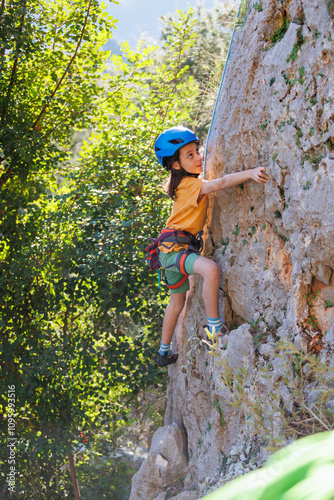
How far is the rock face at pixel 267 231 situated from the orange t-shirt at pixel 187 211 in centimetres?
15

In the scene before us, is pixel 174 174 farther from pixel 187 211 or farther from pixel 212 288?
pixel 212 288

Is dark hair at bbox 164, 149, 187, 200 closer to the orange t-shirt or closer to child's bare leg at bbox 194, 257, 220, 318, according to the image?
the orange t-shirt

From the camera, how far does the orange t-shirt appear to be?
12.2ft

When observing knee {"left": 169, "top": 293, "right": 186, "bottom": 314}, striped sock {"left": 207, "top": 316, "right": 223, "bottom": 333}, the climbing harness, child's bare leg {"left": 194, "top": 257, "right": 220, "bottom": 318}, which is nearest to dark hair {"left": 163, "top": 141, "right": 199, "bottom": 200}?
the climbing harness

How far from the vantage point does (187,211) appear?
3828 mm

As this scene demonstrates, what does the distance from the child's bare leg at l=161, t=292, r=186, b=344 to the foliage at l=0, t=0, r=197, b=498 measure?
1.30 metres

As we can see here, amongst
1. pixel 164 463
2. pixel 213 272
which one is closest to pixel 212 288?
pixel 213 272

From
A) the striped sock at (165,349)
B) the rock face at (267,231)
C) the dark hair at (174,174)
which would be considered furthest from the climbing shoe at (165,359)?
the dark hair at (174,174)

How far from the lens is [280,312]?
10.1 ft

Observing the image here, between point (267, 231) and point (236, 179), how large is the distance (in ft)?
1.40

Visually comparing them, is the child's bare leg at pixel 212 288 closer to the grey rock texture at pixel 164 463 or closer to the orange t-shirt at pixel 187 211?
the orange t-shirt at pixel 187 211

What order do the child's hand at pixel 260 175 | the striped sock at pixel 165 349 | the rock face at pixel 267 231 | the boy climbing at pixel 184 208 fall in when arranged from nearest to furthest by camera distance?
the rock face at pixel 267 231, the child's hand at pixel 260 175, the boy climbing at pixel 184 208, the striped sock at pixel 165 349

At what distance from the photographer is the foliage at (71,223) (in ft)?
18.9

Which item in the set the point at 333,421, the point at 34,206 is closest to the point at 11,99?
the point at 34,206
